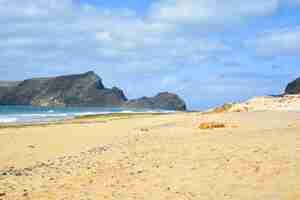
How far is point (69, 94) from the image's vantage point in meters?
179

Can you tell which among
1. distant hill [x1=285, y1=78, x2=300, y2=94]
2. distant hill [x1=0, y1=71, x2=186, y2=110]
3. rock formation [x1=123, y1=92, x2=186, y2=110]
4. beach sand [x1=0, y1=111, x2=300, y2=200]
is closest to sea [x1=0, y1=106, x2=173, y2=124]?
distant hill [x1=285, y1=78, x2=300, y2=94]

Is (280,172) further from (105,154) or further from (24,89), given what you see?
(24,89)

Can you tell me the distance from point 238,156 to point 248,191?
326cm

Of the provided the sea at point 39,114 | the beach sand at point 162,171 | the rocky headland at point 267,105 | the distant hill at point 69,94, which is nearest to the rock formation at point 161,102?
the distant hill at point 69,94

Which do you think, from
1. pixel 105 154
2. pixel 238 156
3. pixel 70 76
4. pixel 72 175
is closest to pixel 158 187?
pixel 72 175

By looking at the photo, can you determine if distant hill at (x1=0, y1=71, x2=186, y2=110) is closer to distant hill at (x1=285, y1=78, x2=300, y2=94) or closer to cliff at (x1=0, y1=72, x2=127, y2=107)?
cliff at (x1=0, y1=72, x2=127, y2=107)

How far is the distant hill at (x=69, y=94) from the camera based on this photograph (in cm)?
17608

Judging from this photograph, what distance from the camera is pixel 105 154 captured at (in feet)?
41.8

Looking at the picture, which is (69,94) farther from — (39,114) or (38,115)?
(38,115)

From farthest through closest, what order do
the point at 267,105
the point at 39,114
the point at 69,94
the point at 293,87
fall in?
the point at 69,94
the point at 293,87
the point at 39,114
the point at 267,105

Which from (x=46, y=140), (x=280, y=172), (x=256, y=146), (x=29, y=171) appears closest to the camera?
(x=280, y=172)

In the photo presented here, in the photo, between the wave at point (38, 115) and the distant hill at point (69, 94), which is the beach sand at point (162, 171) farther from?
the distant hill at point (69, 94)

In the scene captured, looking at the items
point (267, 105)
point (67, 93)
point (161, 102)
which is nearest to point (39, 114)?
point (267, 105)

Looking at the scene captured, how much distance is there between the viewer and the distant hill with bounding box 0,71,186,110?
176075 millimetres
